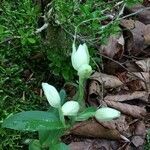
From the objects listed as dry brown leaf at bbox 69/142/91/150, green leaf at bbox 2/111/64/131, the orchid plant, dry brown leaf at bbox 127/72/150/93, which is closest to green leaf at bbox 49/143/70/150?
the orchid plant

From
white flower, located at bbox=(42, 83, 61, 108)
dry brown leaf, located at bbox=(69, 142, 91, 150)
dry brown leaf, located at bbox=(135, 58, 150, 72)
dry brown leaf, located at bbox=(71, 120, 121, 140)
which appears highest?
white flower, located at bbox=(42, 83, 61, 108)

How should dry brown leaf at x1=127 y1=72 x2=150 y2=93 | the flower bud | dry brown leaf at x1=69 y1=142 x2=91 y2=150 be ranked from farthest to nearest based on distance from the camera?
dry brown leaf at x1=127 y1=72 x2=150 y2=93, dry brown leaf at x1=69 y1=142 x2=91 y2=150, the flower bud

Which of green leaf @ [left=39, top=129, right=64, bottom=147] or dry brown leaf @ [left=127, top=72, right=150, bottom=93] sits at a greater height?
dry brown leaf @ [left=127, top=72, right=150, bottom=93]

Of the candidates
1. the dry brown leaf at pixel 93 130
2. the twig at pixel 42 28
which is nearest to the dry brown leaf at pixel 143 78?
the dry brown leaf at pixel 93 130

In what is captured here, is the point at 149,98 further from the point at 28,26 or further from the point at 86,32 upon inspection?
the point at 28,26

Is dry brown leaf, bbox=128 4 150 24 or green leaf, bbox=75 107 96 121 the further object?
dry brown leaf, bbox=128 4 150 24

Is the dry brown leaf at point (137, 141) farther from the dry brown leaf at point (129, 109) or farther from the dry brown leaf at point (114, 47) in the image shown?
the dry brown leaf at point (114, 47)

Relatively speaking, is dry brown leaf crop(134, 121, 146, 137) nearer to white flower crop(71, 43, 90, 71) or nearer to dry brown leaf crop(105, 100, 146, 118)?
dry brown leaf crop(105, 100, 146, 118)

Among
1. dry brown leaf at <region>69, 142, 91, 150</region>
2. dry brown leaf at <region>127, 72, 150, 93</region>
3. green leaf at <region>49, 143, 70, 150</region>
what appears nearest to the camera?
green leaf at <region>49, 143, 70, 150</region>
